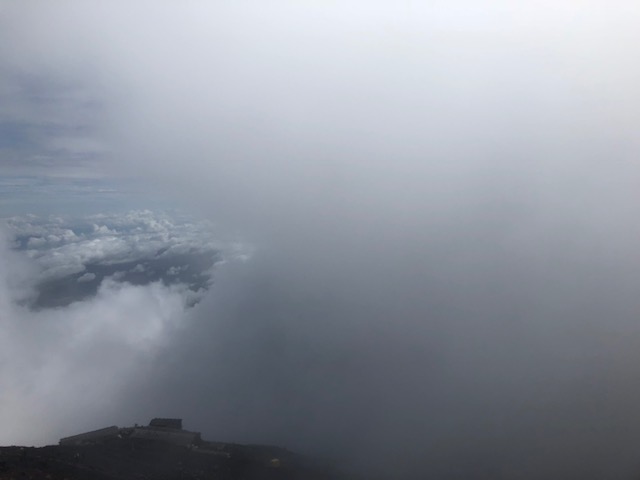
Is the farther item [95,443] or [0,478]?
[95,443]

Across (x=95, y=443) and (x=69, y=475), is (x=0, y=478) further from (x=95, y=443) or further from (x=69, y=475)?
(x=95, y=443)

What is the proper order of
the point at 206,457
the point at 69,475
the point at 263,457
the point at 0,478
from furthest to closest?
the point at 263,457, the point at 206,457, the point at 69,475, the point at 0,478

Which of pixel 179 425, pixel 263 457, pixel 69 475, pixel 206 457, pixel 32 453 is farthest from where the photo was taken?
pixel 179 425

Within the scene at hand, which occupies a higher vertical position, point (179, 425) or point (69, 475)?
point (179, 425)

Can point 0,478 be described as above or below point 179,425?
below

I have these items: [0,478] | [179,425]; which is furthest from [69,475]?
[179,425]

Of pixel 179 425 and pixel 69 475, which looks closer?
pixel 69 475

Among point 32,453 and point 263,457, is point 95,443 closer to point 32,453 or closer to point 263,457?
point 32,453

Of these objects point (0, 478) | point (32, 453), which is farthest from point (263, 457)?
point (0, 478)

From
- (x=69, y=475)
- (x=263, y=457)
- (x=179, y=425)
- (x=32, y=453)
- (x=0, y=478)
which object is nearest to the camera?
(x=0, y=478)
